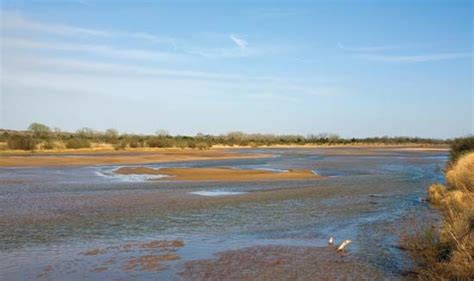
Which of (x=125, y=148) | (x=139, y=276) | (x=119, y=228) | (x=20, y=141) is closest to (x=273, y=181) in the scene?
(x=119, y=228)

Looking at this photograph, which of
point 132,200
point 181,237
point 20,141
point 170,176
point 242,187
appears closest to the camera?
point 181,237

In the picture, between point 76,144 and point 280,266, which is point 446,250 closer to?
→ point 280,266

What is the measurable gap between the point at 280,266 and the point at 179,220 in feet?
17.9

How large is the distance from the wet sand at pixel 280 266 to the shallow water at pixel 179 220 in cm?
36

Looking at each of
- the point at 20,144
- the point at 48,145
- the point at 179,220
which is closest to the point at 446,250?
the point at 179,220

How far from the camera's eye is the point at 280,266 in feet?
32.4

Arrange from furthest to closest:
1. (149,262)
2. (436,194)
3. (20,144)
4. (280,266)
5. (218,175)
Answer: (20,144)
(218,175)
(436,194)
(149,262)
(280,266)

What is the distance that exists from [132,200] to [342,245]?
32.2 ft

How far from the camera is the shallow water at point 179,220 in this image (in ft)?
33.2

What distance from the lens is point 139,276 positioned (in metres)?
9.11

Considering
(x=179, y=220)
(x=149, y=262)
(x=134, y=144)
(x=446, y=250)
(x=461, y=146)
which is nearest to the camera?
(x=446, y=250)

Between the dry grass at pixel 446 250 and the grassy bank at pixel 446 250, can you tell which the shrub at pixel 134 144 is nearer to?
the grassy bank at pixel 446 250

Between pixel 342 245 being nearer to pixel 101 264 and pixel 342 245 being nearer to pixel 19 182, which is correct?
pixel 101 264

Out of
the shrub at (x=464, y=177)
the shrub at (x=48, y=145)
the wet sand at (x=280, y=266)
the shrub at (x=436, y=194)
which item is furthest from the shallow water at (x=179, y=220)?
the shrub at (x=48, y=145)
